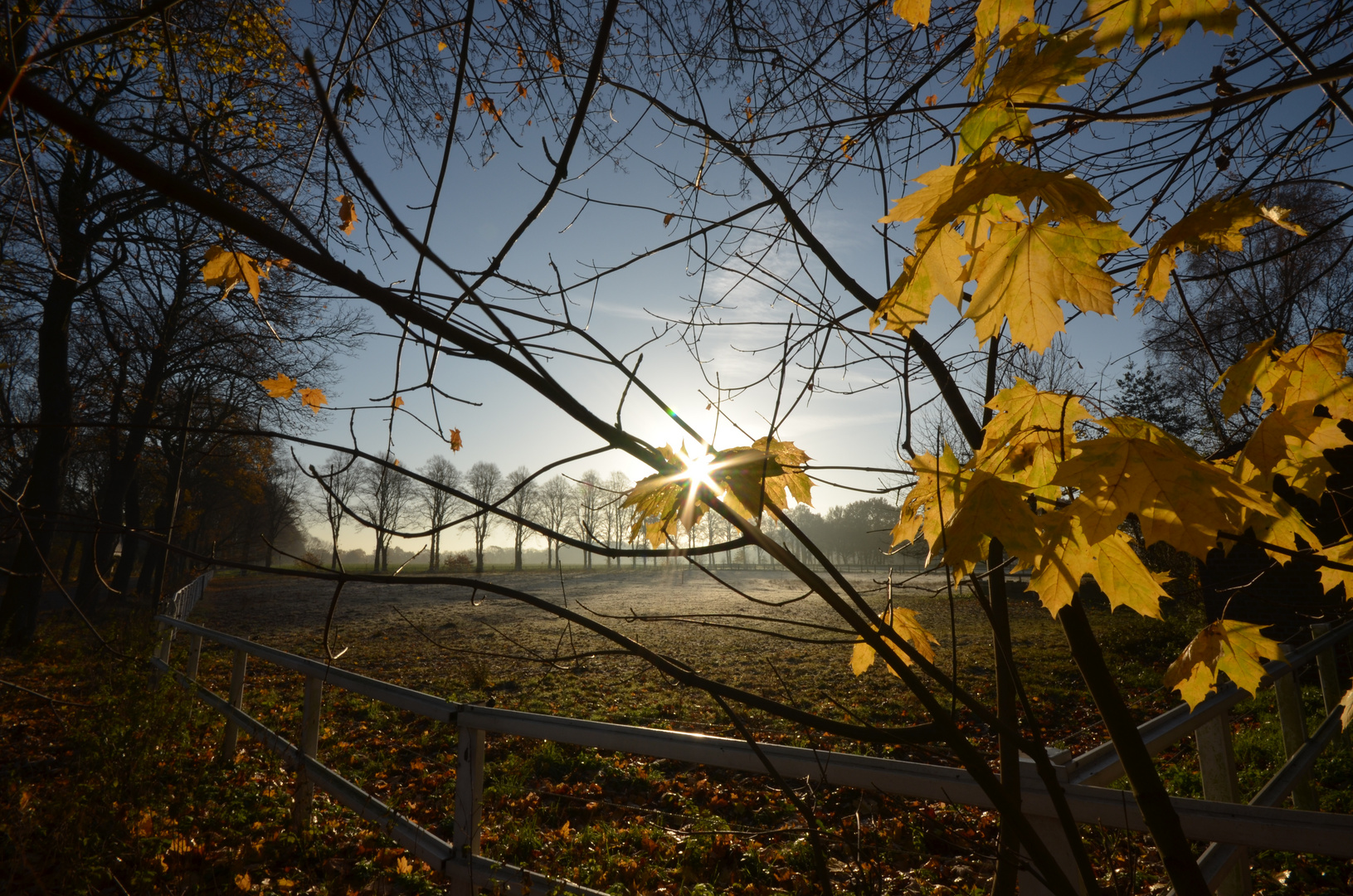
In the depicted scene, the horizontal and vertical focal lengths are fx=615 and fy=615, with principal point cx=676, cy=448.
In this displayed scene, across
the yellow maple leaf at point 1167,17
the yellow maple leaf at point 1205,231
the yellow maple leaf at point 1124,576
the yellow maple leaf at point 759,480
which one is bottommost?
the yellow maple leaf at point 1124,576

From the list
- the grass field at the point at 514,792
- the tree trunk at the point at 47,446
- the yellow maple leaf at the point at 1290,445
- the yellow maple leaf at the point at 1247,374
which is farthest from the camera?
the tree trunk at the point at 47,446

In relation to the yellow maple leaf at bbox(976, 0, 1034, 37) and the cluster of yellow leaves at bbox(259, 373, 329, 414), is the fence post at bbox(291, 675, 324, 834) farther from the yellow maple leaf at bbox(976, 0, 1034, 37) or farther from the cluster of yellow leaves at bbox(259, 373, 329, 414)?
the yellow maple leaf at bbox(976, 0, 1034, 37)

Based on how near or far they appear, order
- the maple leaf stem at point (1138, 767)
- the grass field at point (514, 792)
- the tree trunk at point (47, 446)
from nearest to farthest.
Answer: the maple leaf stem at point (1138, 767)
the grass field at point (514, 792)
the tree trunk at point (47, 446)

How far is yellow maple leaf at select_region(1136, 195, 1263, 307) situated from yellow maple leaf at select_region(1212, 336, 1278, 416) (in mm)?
330

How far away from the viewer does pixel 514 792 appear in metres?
4.61

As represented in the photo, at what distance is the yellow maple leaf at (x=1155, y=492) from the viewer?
940 mm

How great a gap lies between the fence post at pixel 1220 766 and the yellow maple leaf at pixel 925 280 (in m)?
2.16

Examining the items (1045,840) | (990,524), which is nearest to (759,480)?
(990,524)

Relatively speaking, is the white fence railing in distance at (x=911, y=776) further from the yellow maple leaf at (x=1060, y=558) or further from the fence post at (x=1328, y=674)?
the fence post at (x=1328, y=674)

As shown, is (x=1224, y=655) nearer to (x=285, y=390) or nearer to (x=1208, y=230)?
(x=1208, y=230)

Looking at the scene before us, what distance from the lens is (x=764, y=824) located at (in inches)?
176

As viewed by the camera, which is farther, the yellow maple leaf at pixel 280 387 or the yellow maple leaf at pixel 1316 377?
the yellow maple leaf at pixel 280 387

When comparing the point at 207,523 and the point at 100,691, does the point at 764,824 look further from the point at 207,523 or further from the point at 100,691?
the point at 207,523

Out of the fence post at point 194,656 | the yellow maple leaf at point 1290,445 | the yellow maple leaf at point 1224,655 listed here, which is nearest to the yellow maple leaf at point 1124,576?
the yellow maple leaf at point 1290,445
